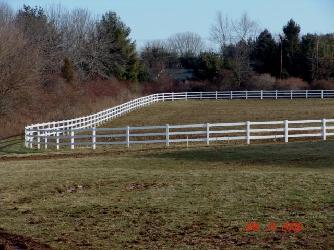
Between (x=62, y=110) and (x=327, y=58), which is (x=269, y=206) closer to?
(x=62, y=110)

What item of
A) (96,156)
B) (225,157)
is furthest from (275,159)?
(96,156)

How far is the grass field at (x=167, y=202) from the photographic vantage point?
32.8 feet

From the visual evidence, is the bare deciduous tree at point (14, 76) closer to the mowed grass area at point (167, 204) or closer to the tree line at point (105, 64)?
the tree line at point (105, 64)

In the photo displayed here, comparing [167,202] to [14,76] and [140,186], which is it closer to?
[140,186]

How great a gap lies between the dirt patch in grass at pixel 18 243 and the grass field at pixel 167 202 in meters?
0.02

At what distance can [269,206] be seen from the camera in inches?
479

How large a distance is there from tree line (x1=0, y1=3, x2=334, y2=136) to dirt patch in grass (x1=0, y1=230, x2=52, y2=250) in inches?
1438

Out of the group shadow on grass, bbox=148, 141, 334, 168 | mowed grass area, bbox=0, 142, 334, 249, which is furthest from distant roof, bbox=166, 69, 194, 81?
mowed grass area, bbox=0, 142, 334, 249

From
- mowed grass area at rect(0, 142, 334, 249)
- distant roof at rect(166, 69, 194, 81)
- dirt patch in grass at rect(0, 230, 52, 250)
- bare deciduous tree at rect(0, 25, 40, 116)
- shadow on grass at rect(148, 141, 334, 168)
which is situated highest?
distant roof at rect(166, 69, 194, 81)

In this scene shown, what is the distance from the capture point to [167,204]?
41.8ft

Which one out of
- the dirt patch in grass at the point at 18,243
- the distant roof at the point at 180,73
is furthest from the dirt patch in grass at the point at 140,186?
the distant roof at the point at 180,73

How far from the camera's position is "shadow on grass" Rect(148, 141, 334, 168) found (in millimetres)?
21297

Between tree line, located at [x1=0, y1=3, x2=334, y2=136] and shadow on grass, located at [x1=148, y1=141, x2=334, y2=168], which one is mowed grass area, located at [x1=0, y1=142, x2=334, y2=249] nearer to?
shadow on grass, located at [x1=148, y1=141, x2=334, y2=168]

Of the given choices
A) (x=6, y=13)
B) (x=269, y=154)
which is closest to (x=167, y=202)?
(x=269, y=154)
